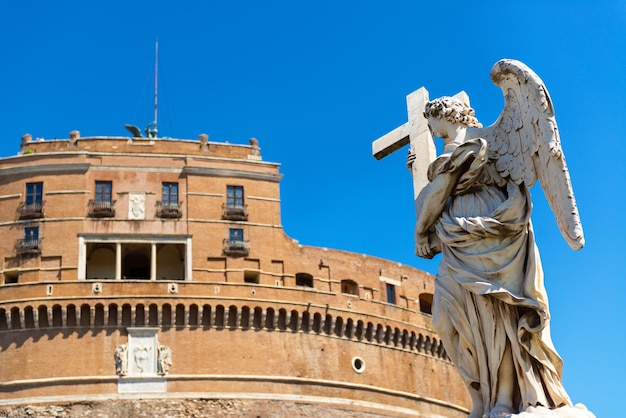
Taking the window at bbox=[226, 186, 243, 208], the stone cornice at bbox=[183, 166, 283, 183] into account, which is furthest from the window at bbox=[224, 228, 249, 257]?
the stone cornice at bbox=[183, 166, 283, 183]

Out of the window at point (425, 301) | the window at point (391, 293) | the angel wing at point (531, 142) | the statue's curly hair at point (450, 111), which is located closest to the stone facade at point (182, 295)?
the window at point (391, 293)

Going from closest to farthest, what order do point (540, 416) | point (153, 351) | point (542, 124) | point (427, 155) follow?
point (540, 416) < point (542, 124) < point (427, 155) < point (153, 351)

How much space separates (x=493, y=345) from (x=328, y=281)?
38560 mm

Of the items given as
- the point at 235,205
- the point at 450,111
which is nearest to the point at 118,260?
the point at 235,205

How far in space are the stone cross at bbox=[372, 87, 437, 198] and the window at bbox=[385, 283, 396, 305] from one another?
38.4 m

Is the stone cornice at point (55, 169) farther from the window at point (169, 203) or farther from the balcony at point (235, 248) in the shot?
the balcony at point (235, 248)

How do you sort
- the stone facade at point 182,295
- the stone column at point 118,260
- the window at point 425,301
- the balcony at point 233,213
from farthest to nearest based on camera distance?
the window at point 425,301, the balcony at point 233,213, the stone column at point 118,260, the stone facade at point 182,295

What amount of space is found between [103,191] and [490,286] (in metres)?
37.9

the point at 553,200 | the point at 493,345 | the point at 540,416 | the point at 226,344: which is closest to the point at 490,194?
the point at 553,200

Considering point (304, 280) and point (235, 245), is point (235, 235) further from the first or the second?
point (304, 280)

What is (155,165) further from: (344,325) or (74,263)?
(344,325)

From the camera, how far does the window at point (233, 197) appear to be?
42506 mm

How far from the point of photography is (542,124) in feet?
17.2

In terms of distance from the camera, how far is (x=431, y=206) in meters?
5.54
